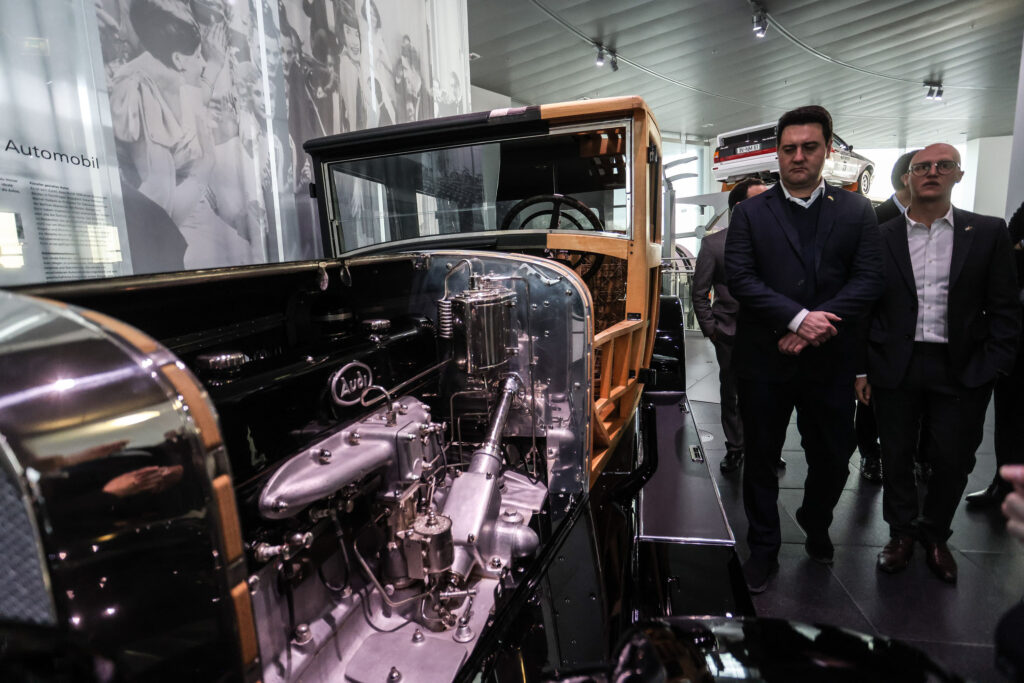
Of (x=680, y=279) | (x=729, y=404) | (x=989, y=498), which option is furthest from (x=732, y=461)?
(x=680, y=279)

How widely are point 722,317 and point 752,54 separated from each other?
6070mm

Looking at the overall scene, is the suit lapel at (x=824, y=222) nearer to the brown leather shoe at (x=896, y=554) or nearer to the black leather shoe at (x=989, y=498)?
the brown leather shoe at (x=896, y=554)

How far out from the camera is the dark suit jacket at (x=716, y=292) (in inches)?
114

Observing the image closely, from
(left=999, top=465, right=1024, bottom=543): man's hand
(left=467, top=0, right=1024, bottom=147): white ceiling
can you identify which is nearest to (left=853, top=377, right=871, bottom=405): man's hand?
(left=999, top=465, right=1024, bottom=543): man's hand

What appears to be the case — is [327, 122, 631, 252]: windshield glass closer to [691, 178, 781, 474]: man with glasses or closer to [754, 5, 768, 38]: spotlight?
[691, 178, 781, 474]: man with glasses

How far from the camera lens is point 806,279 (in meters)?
1.88

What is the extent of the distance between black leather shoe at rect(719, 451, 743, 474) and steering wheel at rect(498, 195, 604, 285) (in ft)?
4.17

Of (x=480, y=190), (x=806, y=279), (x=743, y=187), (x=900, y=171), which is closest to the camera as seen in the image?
(x=806, y=279)

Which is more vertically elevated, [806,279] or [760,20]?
[760,20]

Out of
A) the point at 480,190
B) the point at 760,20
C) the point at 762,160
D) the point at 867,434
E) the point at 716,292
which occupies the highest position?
the point at 760,20

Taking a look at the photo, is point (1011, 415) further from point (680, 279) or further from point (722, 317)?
point (680, 279)

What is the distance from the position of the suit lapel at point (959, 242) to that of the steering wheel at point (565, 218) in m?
1.42

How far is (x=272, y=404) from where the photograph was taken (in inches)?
37.0

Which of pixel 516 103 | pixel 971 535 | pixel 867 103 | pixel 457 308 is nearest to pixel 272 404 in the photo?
pixel 457 308
